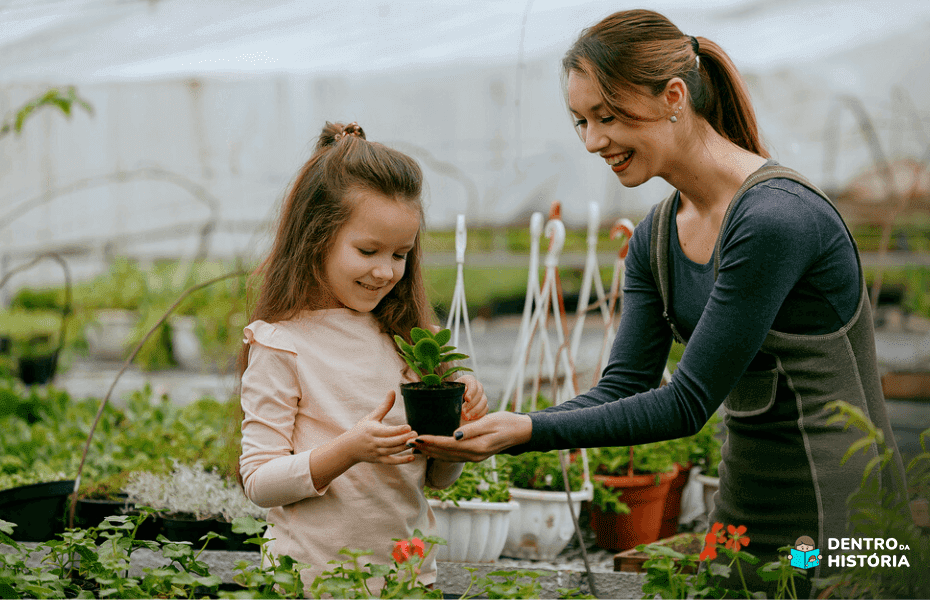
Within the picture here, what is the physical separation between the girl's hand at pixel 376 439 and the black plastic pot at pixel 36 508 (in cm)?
141

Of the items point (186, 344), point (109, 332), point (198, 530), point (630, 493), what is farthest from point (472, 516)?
point (109, 332)

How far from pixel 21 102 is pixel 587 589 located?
5279 mm

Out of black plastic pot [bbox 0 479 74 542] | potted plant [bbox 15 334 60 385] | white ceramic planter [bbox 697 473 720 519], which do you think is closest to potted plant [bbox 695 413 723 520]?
white ceramic planter [bbox 697 473 720 519]

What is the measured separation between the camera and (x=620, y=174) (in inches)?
51.8

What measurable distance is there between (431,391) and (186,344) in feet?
14.1

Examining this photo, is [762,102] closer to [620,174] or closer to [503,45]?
[503,45]

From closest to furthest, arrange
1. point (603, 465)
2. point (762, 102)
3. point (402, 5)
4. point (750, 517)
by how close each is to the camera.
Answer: point (750, 517)
point (603, 465)
point (402, 5)
point (762, 102)

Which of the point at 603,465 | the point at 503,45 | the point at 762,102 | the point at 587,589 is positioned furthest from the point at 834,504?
the point at 762,102

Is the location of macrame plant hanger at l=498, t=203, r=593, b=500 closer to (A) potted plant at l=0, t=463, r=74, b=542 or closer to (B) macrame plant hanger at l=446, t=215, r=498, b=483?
(B) macrame plant hanger at l=446, t=215, r=498, b=483

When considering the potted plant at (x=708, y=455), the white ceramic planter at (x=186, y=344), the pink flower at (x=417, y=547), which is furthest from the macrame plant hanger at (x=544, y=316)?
the white ceramic planter at (x=186, y=344)

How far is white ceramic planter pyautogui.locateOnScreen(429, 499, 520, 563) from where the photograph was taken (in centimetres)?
207

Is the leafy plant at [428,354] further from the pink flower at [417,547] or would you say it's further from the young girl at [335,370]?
the pink flower at [417,547]

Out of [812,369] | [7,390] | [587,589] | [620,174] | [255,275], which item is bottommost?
[587,589]

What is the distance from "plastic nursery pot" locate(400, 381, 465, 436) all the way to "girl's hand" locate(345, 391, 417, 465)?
0.9 inches
